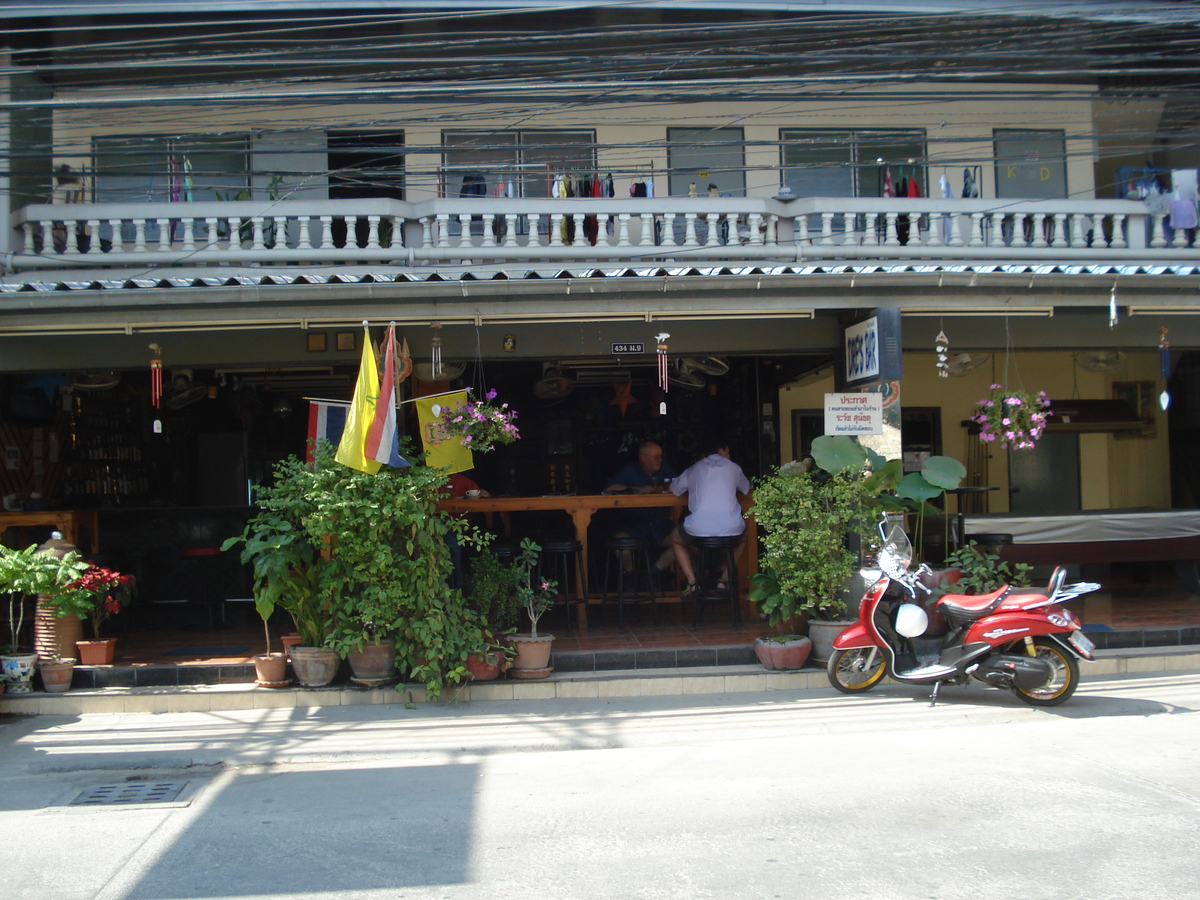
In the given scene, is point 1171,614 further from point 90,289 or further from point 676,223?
point 90,289

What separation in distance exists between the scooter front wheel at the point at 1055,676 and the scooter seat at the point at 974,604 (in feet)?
1.24

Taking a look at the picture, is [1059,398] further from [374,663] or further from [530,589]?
[374,663]

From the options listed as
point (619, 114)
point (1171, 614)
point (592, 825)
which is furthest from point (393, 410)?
point (1171, 614)

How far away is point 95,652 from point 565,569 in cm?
413

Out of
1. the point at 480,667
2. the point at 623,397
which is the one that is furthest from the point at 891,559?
the point at 623,397

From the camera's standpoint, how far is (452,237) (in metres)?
9.44

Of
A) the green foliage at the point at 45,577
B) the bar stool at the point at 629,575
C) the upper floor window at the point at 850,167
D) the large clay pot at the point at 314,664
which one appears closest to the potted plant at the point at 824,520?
the bar stool at the point at 629,575

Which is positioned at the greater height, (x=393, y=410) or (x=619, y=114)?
(x=619, y=114)

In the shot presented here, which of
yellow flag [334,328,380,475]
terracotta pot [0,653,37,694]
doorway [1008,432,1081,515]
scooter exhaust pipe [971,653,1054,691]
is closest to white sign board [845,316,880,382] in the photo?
scooter exhaust pipe [971,653,1054,691]

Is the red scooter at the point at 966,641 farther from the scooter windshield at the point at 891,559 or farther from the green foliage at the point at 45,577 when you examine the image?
the green foliage at the point at 45,577

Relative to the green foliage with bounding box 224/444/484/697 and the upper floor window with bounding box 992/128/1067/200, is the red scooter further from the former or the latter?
the upper floor window with bounding box 992/128/1067/200

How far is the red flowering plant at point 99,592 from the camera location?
740cm

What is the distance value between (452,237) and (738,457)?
204 inches

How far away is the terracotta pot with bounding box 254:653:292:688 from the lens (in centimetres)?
748
